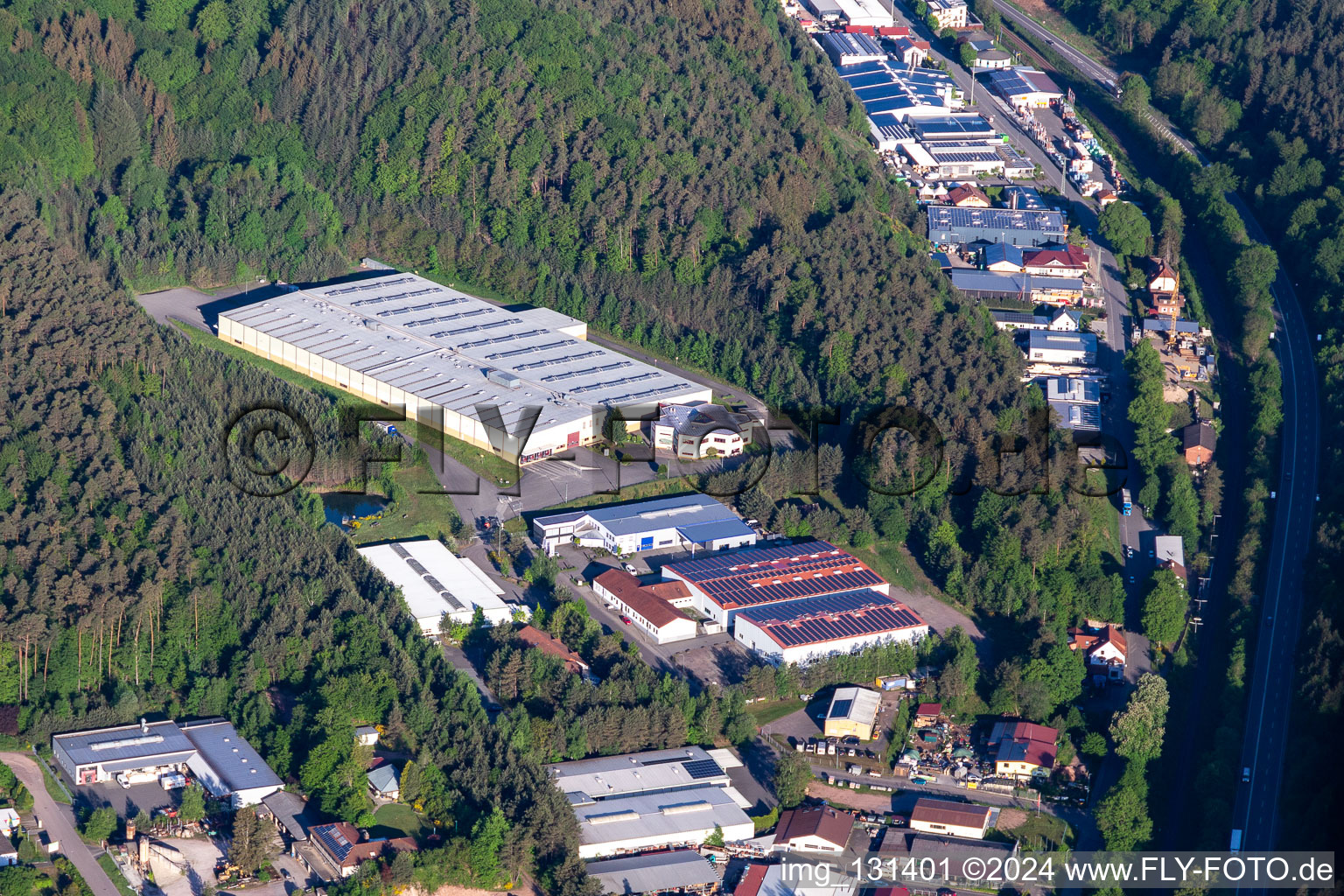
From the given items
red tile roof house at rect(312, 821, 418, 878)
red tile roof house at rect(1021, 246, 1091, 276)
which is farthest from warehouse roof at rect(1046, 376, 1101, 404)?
red tile roof house at rect(312, 821, 418, 878)

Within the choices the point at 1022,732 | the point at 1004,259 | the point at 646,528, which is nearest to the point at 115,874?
the point at 646,528

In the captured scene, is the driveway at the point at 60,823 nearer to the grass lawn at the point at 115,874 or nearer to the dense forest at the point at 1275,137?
the grass lawn at the point at 115,874

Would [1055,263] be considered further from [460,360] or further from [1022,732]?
[1022,732]

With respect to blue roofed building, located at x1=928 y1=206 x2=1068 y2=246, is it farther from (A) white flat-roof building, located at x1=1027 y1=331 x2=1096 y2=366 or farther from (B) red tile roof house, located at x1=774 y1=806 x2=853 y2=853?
(B) red tile roof house, located at x1=774 y1=806 x2=853 y2=853

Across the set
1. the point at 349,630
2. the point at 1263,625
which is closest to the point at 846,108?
the point at 1263,625

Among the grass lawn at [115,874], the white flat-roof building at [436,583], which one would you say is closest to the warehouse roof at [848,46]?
the white flat-roof building at [436,583]
